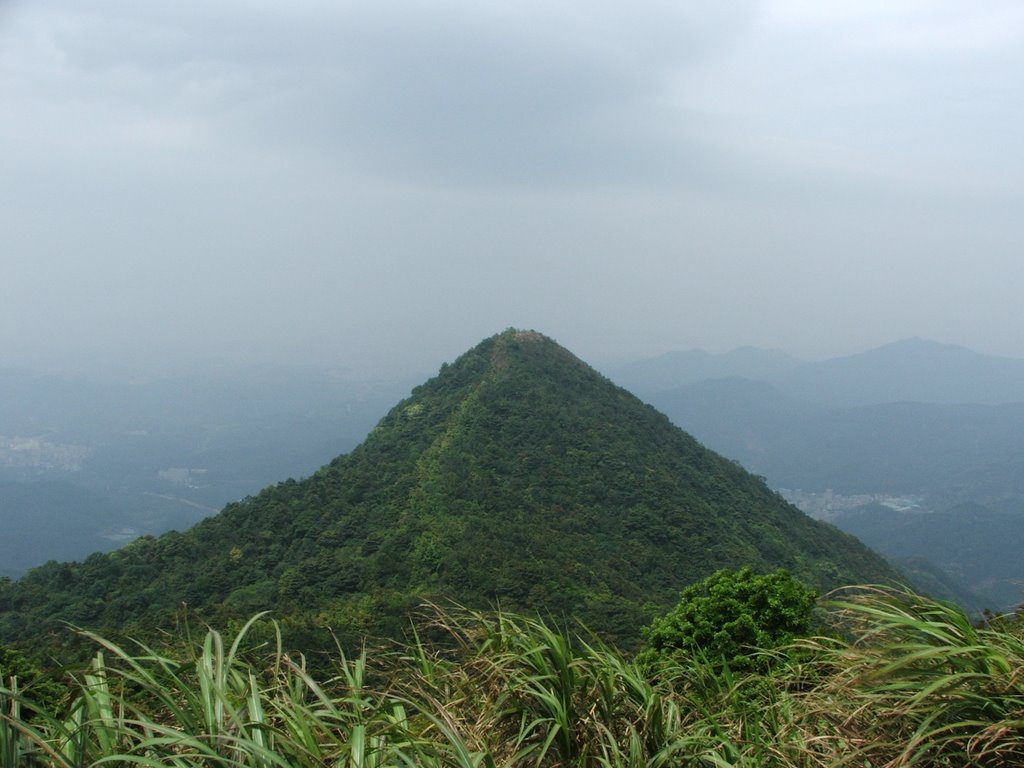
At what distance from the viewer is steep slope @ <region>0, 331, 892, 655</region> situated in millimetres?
27312

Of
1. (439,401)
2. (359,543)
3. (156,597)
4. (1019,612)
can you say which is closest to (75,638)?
(156,597)

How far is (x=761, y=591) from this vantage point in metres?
14.0

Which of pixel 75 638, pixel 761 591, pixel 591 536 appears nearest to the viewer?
pixel 761 591

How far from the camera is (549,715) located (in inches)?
193

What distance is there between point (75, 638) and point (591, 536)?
69.9ft

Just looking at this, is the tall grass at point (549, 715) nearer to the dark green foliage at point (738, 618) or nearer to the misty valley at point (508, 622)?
the misty valley at point (508, 622)

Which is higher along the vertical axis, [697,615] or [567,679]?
[567,679]

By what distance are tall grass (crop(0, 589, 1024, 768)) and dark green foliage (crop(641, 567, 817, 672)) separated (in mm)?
8414

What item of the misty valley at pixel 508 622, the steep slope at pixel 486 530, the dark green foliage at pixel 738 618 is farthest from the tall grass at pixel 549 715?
the steep slope at pixel 486 530

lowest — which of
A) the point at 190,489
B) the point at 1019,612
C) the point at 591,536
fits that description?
the point at 190,489

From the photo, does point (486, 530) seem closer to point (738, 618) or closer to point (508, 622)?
point (738, 618)

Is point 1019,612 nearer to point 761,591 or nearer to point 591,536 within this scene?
point 761,591

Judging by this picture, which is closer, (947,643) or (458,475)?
(947,643)

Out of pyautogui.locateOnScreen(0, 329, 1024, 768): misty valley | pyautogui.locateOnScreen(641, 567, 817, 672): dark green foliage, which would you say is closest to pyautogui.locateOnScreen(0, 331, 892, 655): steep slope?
pyautogui.locateOnScreen(0, 329, 1024, 768): misty valley
